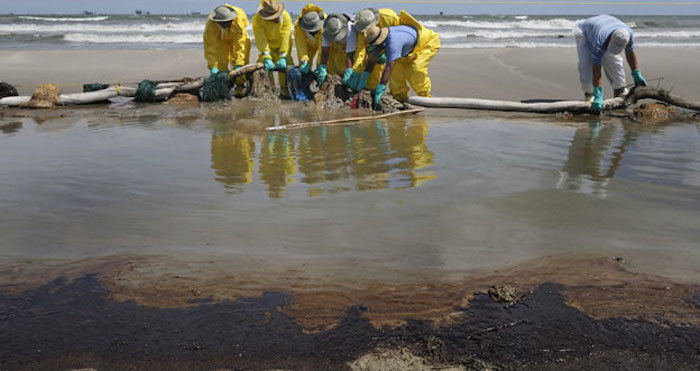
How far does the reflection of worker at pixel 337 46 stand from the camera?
8305 millimetres

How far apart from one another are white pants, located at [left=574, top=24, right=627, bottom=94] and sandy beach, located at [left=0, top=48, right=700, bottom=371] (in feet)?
5.01

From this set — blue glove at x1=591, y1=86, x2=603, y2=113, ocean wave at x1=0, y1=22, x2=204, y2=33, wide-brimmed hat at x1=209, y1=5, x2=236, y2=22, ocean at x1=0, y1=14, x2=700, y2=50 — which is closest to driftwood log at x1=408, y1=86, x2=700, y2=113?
blue glove at x1=591, y1=86, x2=603, y2=113

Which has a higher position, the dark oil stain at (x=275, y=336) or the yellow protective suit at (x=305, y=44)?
the yellow protective suit at (x=305, y=44)

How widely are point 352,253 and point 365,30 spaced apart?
5089 mm

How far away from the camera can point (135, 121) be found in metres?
7.84

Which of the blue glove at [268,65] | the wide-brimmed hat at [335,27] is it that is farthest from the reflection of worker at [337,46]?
the blue glove at [268,65]

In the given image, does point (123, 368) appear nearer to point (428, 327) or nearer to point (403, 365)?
point (403, 365)

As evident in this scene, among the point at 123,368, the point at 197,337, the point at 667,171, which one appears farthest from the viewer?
the point at 667,171

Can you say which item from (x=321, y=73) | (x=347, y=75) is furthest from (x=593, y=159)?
(x=321, y=73)

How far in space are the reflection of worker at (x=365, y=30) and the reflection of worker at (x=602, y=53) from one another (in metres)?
2.62

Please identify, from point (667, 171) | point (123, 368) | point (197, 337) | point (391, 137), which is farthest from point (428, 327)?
point (391, 137)

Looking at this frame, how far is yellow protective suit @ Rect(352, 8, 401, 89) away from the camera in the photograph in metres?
8.29

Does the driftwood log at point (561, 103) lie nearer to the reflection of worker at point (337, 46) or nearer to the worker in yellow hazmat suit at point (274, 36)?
the reflection of worker at point (337, 46)

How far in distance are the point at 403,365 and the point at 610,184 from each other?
3.09 metres
